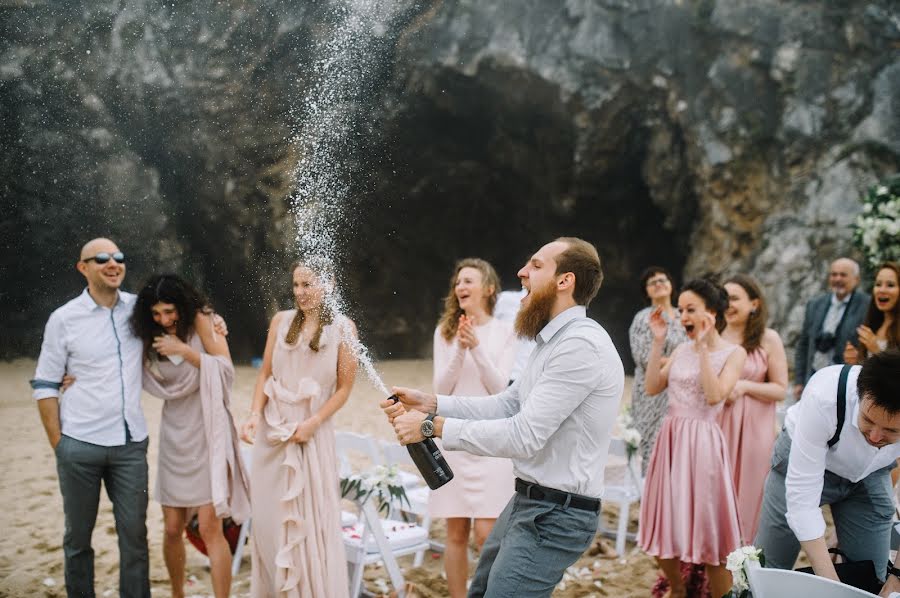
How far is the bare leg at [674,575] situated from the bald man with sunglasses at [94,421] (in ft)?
9.76

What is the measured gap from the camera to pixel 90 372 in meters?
4.02

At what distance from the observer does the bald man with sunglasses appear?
3.93 meters

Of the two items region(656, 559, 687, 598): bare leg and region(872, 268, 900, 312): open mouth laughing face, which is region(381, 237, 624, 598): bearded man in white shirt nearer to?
region(656, 559, 687, 598): bare leg

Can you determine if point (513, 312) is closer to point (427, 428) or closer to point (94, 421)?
point (94, 421)

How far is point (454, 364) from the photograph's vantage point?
4273 millimetres

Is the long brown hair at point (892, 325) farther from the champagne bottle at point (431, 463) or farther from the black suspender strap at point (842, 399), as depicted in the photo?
the champagne bottle at point (431, 463)

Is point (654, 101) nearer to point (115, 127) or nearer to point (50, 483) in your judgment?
point (115, 127)

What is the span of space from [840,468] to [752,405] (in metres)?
1.62

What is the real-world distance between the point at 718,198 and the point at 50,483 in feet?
39.2

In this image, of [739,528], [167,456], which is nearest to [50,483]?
[167,456]

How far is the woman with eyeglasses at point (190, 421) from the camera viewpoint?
4.14m

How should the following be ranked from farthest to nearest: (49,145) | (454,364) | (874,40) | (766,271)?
(766,271)
(874,40)
(49,145)
(454,364)

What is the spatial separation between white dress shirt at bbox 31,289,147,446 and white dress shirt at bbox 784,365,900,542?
338 centimetres

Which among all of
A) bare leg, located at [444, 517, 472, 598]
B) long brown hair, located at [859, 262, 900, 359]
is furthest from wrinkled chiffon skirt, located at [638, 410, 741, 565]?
long brown hair, located at [859, 262, 900, 359]
